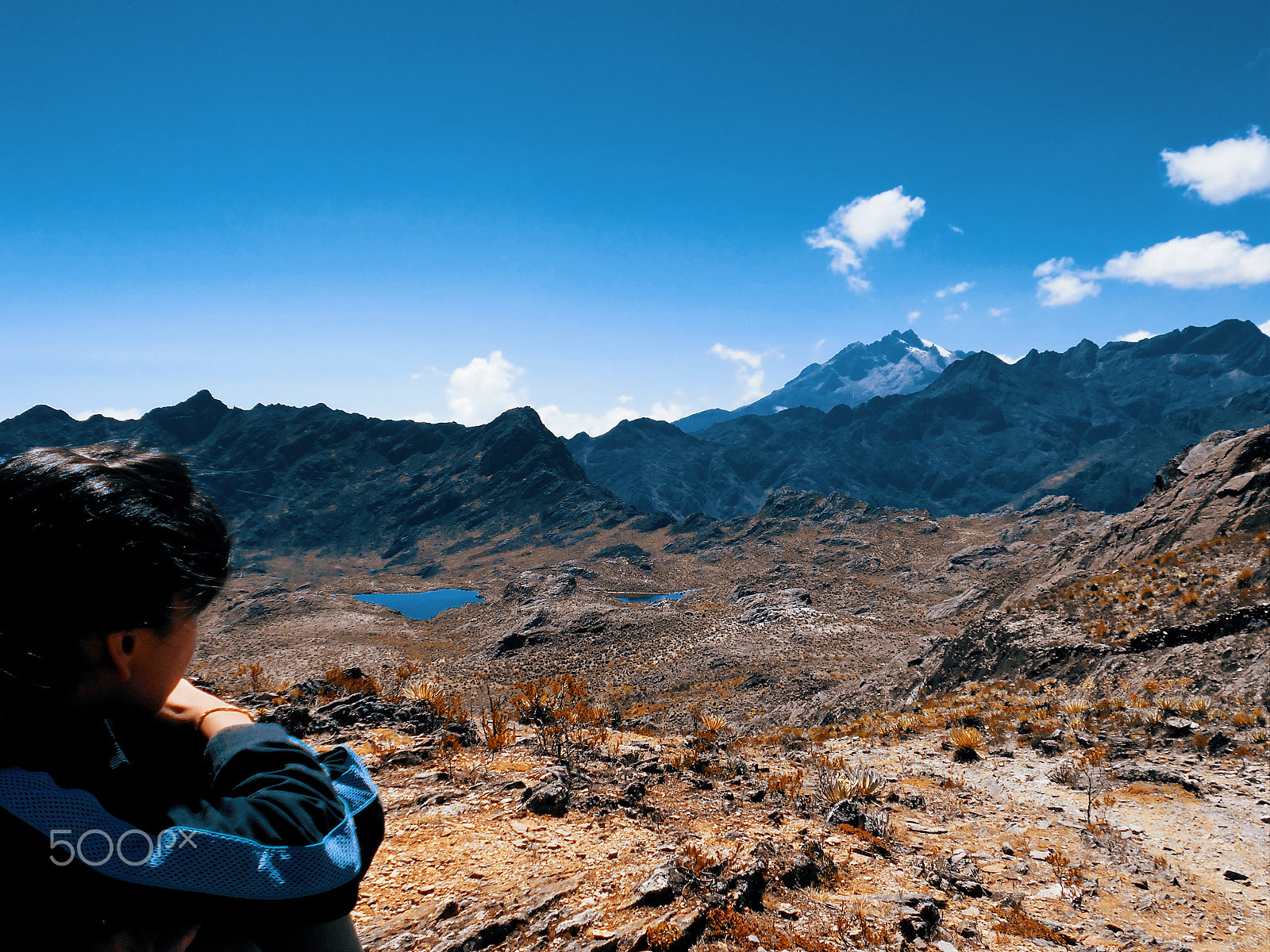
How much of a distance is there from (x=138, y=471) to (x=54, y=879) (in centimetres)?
89

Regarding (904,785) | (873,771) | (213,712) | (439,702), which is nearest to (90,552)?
(213,712)

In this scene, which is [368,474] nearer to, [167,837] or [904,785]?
[904,785]

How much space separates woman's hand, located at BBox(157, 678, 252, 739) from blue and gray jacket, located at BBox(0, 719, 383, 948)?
68 mm

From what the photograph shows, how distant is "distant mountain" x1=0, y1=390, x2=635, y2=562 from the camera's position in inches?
4822

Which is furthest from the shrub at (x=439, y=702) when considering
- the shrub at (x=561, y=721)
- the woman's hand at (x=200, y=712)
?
the woman's hand at (x=200, y=712)

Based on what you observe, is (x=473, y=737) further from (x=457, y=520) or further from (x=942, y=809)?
(x=457, y=520)

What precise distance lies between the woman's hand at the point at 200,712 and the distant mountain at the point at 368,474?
10807 cm

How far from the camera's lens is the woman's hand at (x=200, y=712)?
1.58 meters

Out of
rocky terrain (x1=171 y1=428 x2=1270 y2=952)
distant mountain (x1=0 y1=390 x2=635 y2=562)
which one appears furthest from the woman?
distant mountain (x1=0 y1=390 x2=635 y2=562)

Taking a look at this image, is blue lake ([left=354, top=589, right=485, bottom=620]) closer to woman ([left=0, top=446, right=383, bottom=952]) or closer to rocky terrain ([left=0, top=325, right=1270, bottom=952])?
rocky terrain ([left=0, top=325, right=1270, bottom=952])

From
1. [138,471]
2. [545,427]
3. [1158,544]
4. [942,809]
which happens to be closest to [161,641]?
[138,471]

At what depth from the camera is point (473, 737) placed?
884cm

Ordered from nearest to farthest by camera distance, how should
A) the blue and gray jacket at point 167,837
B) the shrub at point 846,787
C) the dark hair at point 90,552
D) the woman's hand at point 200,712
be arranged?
the blue and gray jacket at point 167,837 < the dark hair at point 90,552 < the woman's hand at point 200,712 < the shrub at point 846,787

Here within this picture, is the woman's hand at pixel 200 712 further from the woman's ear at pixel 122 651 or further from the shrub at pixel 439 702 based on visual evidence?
the shrub at pixel 439 702
